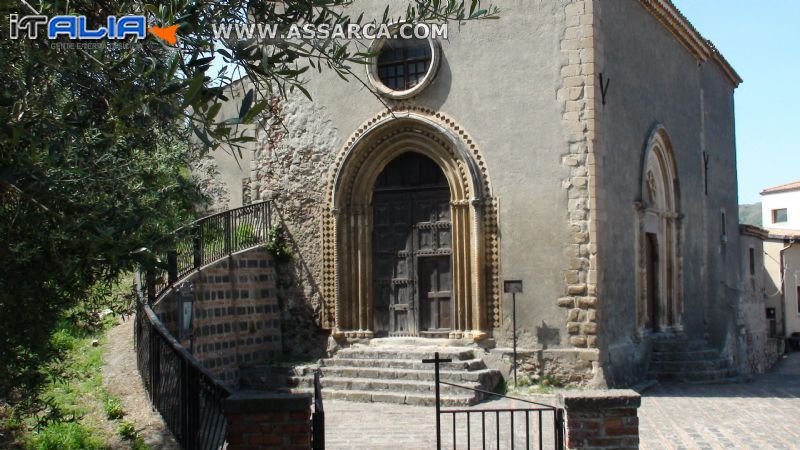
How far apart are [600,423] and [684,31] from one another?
1366 centimetres

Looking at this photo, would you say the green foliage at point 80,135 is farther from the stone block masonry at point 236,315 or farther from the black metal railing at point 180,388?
the stone block masonry at point 236,315

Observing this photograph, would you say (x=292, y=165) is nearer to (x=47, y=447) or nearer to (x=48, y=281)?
(x=47, y=447)

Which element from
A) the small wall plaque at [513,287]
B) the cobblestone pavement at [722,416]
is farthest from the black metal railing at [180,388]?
the small wall plaque at [513,287]

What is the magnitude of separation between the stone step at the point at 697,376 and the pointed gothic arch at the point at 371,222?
3499mm

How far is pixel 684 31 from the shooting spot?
1839 cm

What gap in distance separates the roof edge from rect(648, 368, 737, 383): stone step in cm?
671

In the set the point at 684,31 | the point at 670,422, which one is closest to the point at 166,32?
the point at 670,422

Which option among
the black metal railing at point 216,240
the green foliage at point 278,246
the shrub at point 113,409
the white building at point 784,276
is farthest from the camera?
the white building at point 784,276

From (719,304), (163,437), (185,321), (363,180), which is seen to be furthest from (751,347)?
(163,437)

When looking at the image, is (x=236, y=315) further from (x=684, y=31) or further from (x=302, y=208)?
(x=684, y=31)

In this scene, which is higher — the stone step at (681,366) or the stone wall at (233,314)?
the stone wall at (233,314)

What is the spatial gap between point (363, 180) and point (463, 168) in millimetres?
1940

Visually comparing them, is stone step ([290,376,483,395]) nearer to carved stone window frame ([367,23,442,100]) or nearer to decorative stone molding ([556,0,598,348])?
decorative stone molding ([556,0,598,348])

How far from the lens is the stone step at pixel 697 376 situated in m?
15.2
